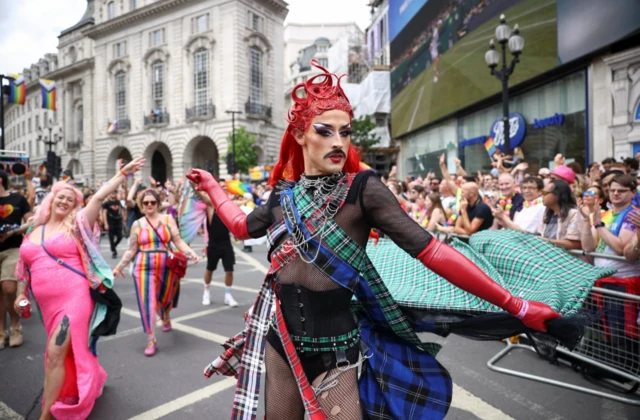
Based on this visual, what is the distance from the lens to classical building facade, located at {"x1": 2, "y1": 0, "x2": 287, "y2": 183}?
38.2 m

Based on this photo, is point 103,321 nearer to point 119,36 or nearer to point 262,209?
point 262,209

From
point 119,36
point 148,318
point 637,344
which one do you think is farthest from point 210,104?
point 637,344

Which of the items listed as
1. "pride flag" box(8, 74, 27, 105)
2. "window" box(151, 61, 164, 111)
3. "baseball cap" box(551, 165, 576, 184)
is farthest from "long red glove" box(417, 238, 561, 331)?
"window" box(151, 61, 164, 111)

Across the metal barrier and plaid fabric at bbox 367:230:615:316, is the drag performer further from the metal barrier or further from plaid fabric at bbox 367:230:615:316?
the metal barrier

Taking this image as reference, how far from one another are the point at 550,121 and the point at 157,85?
37.0 m

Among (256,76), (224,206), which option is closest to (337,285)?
(224,206)

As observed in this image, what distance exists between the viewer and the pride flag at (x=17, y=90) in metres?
15.2

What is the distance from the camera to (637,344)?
3199 millimetres

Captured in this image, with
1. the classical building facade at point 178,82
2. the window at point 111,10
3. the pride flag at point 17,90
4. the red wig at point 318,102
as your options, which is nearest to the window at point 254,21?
the classical building facade at point 178,82

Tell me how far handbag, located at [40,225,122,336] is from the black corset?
2389 mm

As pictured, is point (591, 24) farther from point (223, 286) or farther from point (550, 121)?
point (223, 286)

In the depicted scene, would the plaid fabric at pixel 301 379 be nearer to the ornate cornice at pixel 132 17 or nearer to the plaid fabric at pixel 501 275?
the plaid fabric at pixel 501 275

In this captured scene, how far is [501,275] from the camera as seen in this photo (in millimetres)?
2678

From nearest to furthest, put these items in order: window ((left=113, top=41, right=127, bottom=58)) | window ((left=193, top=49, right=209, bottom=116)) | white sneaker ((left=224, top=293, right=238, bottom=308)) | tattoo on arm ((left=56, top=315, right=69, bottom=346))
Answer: tattoo on arm ((left=56, top=315, right=69, bottom=346)) → white sneaker ((left=224, top=293, right=238, bottom=308)) → window ((left=193, top=49, right=209, bottom=116)) → window ((left=113, top=41, right=127, bottom=58))
